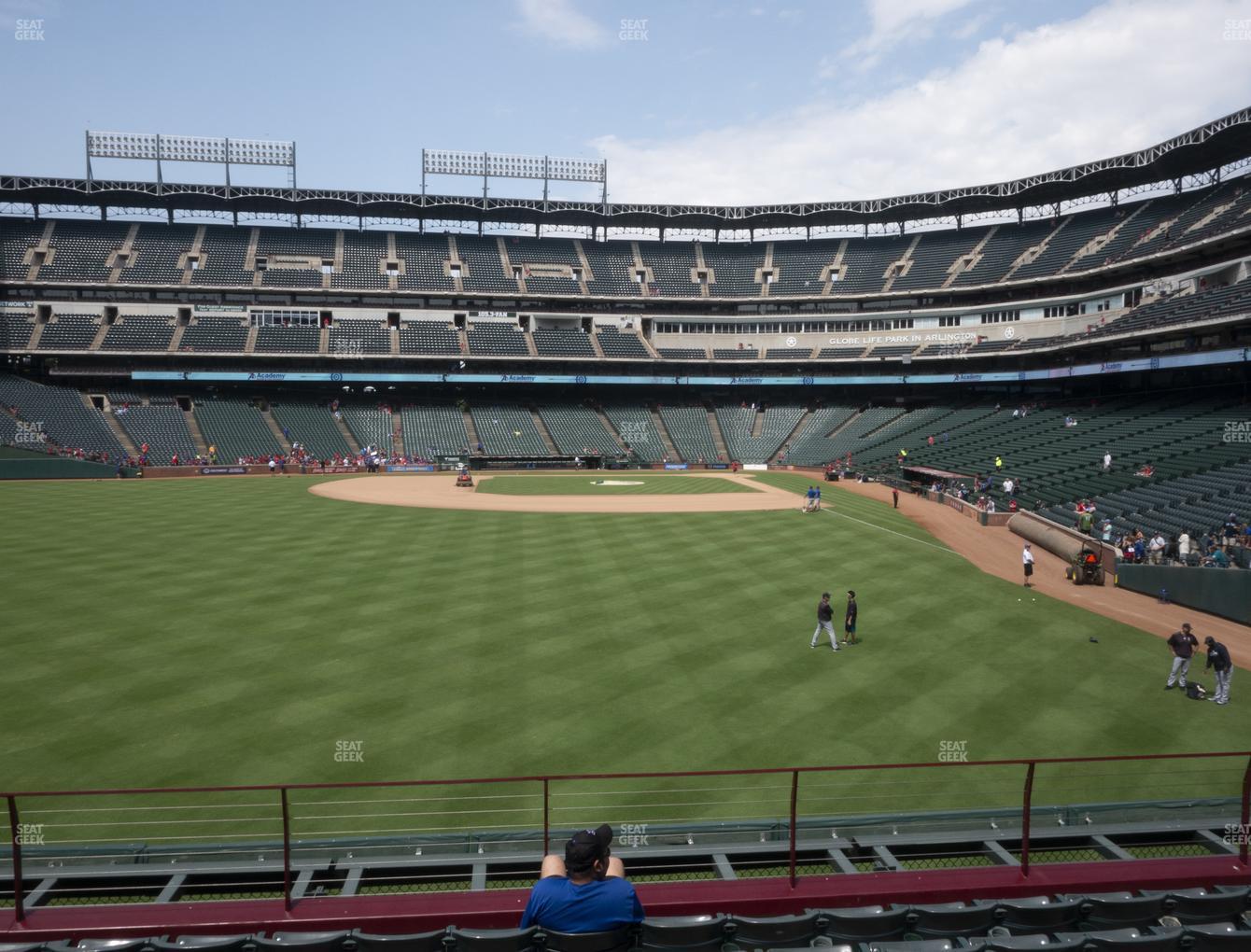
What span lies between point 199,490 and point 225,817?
46.2 m

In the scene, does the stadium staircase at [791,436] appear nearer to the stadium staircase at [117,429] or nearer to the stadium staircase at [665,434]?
the stadium staircase at [665,434]

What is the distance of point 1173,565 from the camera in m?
25.4

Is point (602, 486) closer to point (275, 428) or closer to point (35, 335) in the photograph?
point (275, 428)

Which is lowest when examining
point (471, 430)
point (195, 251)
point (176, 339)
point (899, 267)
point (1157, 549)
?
point (1157, 549)

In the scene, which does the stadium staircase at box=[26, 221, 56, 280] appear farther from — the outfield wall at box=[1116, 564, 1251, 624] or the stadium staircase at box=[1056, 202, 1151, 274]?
the stadium staircase at box=[1056, 202, 1151, 274]

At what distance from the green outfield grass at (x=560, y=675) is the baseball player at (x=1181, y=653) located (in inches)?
21.2

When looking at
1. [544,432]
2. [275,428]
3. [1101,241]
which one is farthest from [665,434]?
[1101,241]

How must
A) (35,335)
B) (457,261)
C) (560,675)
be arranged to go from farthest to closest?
1. (457,261)
2. (35,335)
3. (560,675)

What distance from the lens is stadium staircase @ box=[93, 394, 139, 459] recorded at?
210ft

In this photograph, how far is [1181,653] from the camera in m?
15.9

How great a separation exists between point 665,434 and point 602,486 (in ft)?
83.7

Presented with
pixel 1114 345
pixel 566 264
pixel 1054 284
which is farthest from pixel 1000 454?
pixel 566 264

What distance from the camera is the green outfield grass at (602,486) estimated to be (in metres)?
52.2

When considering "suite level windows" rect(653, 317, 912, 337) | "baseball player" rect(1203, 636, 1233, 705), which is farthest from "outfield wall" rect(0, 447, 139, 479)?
"baseball player" rect(1203, 636, 1233, 705)
